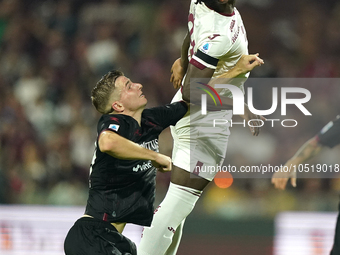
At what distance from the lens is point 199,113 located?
3016 millimetres

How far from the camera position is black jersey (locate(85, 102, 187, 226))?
2.52 m

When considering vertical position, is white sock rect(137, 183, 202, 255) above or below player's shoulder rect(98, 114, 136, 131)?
below

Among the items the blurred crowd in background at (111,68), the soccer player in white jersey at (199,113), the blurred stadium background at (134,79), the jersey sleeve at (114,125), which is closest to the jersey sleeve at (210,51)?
the soccer player in white jersey at (199,113)

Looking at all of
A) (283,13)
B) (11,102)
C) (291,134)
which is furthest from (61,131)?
(283,13)

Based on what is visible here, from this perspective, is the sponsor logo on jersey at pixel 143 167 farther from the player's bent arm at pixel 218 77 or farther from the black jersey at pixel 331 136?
the black jersey at pixel 331 136

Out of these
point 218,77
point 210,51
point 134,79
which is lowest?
point 134,79

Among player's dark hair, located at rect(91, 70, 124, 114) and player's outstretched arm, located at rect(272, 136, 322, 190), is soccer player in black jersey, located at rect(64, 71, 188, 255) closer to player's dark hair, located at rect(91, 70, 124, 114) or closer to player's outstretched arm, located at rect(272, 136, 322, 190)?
player's dark hair, located at rect(91, 70, 124, 114)

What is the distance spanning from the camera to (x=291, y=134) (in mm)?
5586

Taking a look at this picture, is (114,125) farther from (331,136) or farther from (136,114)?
(331,136)

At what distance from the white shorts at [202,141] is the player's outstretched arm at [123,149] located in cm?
63

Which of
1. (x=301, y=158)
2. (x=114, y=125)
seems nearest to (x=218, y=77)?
(x=301, y=158)

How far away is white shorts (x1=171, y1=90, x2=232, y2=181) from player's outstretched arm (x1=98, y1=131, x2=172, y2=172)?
630 mm

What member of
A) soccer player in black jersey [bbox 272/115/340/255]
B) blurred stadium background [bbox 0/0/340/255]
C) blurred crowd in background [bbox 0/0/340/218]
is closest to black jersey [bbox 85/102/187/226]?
soccer player in black jersey [bbox 272/115/340/255]

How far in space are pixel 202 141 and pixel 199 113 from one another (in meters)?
0.19
